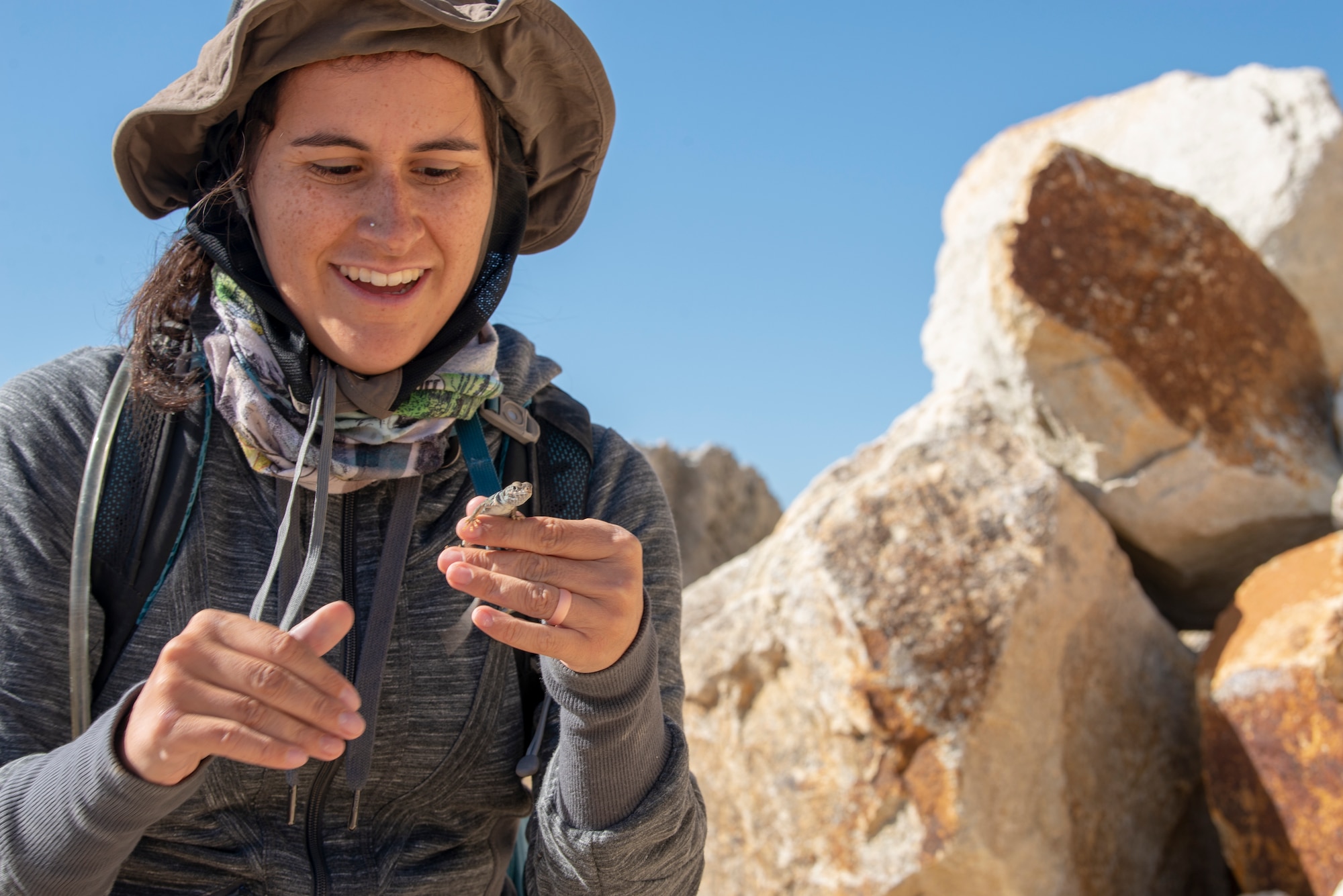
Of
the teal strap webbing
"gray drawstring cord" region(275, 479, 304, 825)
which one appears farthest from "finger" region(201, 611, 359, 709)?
the teal strap webbing

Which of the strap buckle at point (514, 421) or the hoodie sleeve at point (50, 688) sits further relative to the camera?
the strap buckle at point (514, 421)

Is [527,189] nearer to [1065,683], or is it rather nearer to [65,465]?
[65,465]

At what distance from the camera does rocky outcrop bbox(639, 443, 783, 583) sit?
23.6ft

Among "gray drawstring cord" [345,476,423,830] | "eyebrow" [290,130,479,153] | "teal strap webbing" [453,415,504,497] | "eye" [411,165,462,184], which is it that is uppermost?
"eyebrow" [290,130,479,153]

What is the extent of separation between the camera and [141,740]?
4.23ft

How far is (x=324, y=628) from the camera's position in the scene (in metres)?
1.34

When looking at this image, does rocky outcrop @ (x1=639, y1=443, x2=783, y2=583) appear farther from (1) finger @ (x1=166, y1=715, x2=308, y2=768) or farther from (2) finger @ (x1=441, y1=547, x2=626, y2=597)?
(1) finger @ (x1=166, y1=715, x2=308, y2=768)

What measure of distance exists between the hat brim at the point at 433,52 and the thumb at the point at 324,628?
889 mm

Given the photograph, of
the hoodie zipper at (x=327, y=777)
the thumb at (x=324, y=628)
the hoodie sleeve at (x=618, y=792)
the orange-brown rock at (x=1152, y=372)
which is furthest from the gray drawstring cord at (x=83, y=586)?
the orange-brown rock at (x=1152, y=372)

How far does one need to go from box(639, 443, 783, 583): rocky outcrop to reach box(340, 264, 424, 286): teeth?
17.3ft

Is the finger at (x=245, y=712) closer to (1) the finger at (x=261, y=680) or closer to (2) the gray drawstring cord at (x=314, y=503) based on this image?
(1) the finger at (x=261, y=680)

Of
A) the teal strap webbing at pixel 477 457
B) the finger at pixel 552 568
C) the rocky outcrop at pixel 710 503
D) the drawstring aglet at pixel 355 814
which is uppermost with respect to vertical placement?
the teal strap webbing at pixel 477 457

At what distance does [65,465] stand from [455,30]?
0.94 meters

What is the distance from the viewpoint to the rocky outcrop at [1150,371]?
3.35 m
